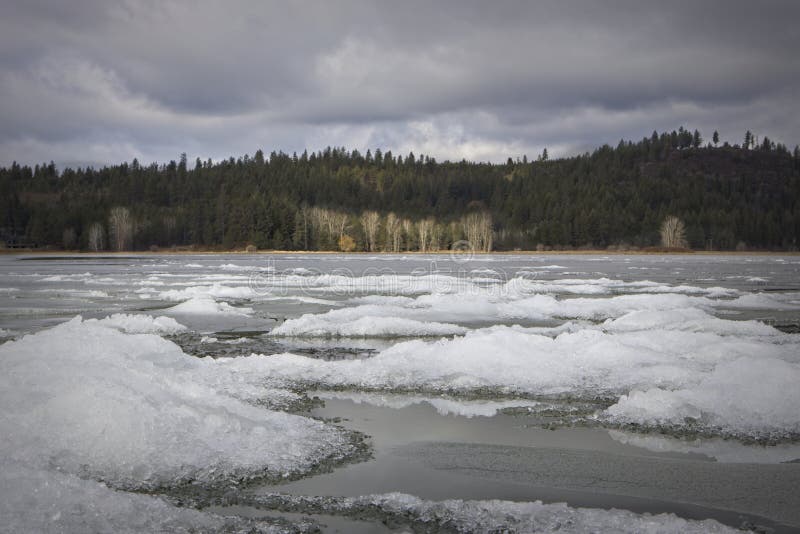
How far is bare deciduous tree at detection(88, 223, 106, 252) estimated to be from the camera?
121812 millimetres

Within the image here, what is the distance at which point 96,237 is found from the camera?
12194 centimetres

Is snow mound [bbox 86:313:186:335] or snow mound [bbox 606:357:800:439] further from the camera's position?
snow mound [bbox 86:313:186:335]

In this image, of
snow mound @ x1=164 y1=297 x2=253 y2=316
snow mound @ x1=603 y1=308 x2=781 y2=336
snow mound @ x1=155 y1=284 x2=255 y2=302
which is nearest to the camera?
snow mound @ x1=603 y1=308 x2=781 y2=336

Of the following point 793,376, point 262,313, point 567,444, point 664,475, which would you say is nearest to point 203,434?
point 567,444

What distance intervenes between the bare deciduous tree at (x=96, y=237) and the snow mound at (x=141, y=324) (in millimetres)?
118335

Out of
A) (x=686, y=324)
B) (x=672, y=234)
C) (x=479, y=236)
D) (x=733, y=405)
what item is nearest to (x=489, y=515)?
(x=733, y=405)

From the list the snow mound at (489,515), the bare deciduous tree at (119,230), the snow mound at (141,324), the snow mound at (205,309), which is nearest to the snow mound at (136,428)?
the snow mound at (489,515)

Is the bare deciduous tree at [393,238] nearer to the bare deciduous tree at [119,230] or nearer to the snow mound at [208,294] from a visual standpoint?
the bare deciduous tree at [119,230]

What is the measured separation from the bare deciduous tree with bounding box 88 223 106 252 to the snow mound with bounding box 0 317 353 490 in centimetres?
12647

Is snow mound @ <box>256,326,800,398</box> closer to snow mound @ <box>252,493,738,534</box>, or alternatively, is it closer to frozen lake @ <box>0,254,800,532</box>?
frozen lake @ <box>0,254,800,532</box>

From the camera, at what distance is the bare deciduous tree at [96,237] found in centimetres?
12181

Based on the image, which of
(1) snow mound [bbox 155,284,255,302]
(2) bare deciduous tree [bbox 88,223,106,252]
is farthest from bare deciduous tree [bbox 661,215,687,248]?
(1) snow mound [bbox 155,284,255,302]

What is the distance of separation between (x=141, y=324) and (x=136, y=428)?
1023cm

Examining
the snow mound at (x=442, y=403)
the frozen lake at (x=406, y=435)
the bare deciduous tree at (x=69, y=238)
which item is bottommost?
the snow mound at (x=442, y=403)
